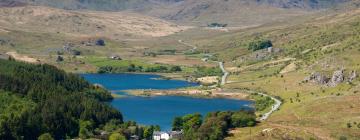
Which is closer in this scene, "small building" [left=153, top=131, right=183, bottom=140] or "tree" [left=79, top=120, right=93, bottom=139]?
"tree" [left=79, top=120, right=93, bottom=139]

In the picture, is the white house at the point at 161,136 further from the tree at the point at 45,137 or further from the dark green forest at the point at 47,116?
the tree at the point at 45,137

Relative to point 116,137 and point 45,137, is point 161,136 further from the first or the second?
point 45,137

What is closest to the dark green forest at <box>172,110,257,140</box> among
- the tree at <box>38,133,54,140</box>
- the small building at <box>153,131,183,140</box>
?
the small building at <box>153,131,183,140</box>

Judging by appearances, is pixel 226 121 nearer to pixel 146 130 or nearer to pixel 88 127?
pixel 146 130

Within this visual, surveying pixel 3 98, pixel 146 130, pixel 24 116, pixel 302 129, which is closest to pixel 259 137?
pixel 302 129

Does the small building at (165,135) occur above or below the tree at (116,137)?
below

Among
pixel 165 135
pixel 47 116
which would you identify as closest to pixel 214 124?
pixel 165 135

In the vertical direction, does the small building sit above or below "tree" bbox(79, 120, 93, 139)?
below

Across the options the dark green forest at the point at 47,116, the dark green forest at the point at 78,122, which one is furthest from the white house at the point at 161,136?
the dark green forest at the point at 47,116

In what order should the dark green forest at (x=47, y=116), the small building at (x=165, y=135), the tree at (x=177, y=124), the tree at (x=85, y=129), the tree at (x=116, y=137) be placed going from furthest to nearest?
the tree at (x=177, y=124), the small building at (x=165, y=135), the tree at (x=85, y=129), the dark green forest at (x=47, y=116), the tree at (x=116, y=137)

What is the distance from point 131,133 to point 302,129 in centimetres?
4356

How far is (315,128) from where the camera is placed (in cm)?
16275

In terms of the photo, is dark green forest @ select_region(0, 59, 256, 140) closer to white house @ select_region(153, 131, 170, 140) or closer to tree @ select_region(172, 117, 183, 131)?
tree @ select_region(172, 117, 183, 131)

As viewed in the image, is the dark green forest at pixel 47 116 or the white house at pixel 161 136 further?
the white house at pixel 161 136
